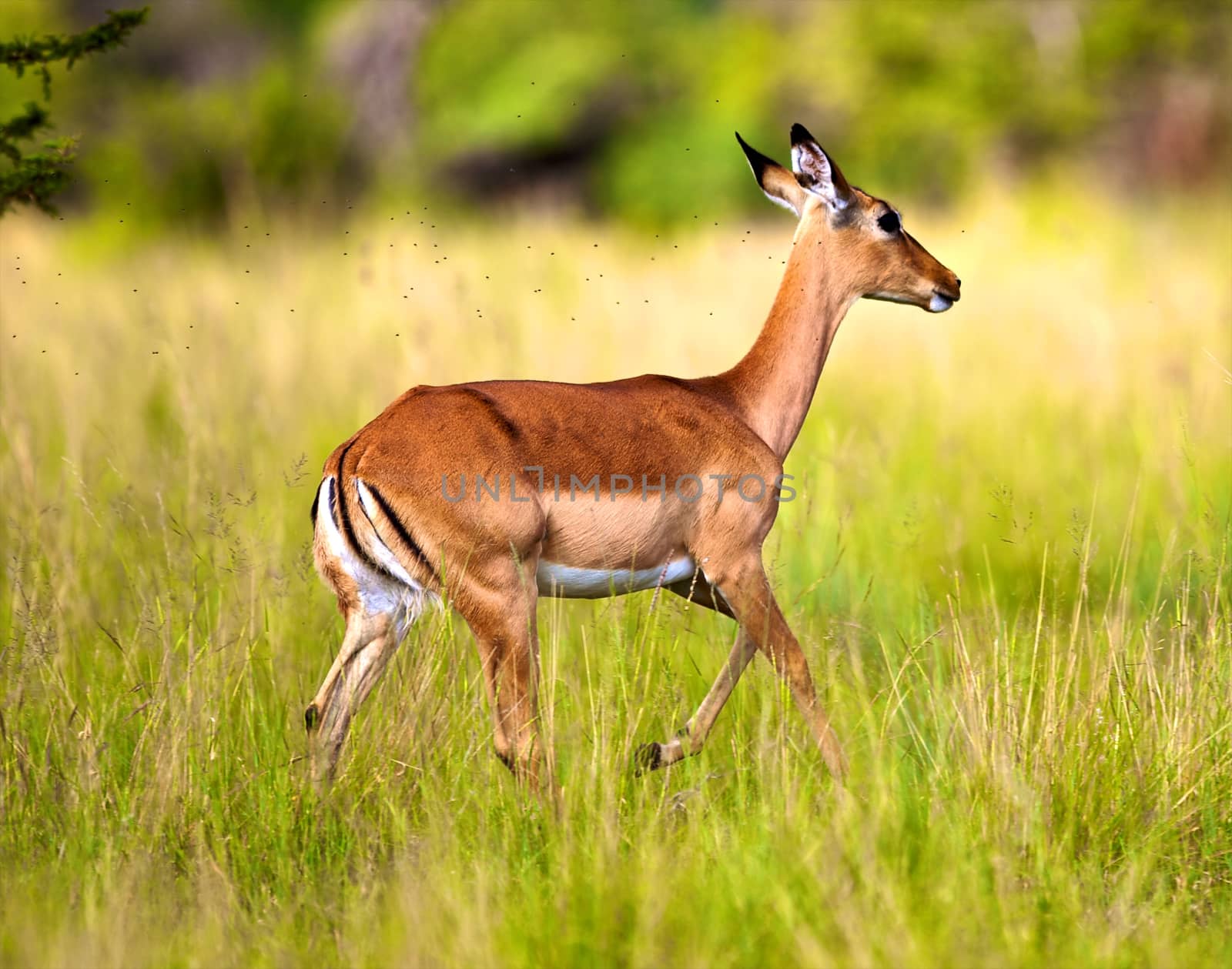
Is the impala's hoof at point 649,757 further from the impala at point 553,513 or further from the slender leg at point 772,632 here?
the slender leg at point 772,632

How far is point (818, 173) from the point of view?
404cm

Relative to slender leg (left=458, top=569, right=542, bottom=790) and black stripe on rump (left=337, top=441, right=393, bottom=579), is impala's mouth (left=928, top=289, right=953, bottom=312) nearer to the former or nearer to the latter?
slender leg (left=458, top=569, right=542, bottom=790)

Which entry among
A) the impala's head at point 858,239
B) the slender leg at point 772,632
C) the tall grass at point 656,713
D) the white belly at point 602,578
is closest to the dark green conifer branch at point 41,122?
the tall grass at point 656,713

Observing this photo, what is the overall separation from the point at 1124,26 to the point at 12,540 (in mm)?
16178

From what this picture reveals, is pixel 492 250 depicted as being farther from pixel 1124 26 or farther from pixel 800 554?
pixel 1124 26

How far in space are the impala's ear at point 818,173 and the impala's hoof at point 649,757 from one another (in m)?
1.61

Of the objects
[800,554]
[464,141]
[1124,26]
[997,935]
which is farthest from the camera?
[464,141]

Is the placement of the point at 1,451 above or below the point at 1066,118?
below

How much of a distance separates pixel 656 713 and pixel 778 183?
1.63m

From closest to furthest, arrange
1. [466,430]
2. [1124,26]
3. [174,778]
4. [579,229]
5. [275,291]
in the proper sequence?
[174,778] < [466,430] < [275,291] < [579,229] < [1124,26]

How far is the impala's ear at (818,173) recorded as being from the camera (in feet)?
12.9

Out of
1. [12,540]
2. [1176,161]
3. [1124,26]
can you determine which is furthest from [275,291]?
[1176,161]

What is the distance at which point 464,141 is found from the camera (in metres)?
19.8

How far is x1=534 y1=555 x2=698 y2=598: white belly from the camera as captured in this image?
138 inches
